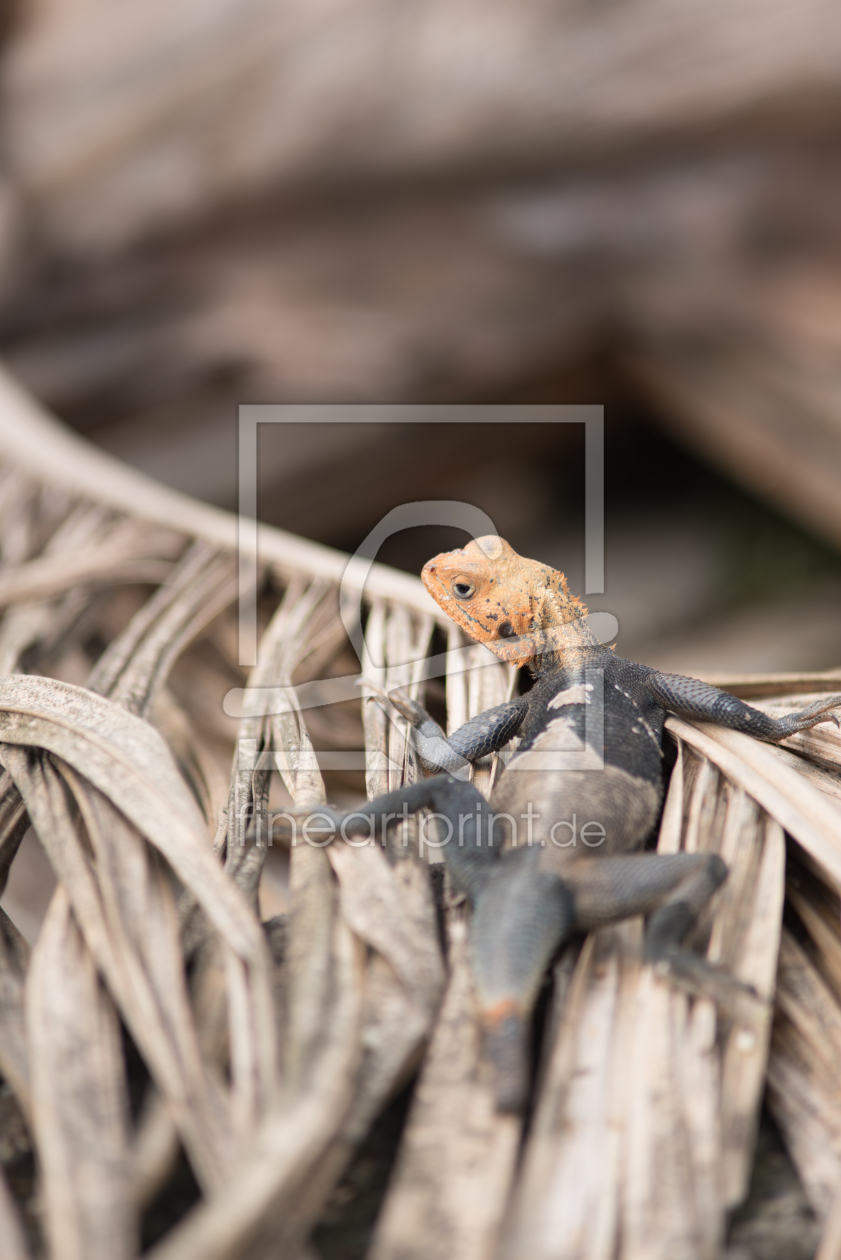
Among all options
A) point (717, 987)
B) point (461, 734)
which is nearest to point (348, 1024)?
point (717, 987)

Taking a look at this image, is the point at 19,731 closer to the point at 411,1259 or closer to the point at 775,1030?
the point at 411,1259

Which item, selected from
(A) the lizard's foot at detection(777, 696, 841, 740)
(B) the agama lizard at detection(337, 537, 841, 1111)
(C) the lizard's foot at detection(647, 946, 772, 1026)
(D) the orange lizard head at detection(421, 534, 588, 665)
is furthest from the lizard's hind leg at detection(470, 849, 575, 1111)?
(D) the orange lizard head at detection(421, 534, 588, 665)

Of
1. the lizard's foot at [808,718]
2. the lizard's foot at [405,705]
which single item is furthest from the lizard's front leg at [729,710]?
the lizard's foot at [405,705]

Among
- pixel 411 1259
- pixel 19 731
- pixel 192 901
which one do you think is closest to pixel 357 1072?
pixel 411 1259

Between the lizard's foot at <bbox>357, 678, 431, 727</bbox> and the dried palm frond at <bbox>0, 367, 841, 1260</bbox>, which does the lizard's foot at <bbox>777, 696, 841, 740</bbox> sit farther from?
the lizard's foot at <bbox>357, 678, 431, 727</bbox>

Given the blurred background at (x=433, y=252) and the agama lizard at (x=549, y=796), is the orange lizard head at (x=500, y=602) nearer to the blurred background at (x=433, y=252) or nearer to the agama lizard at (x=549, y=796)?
the agama lizard at (x=549, y=796)

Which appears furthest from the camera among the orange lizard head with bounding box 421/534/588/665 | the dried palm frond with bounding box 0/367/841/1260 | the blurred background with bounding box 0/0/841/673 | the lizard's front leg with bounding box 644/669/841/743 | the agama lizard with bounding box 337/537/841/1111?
the blurred background with bounding box 0/0/841/673
